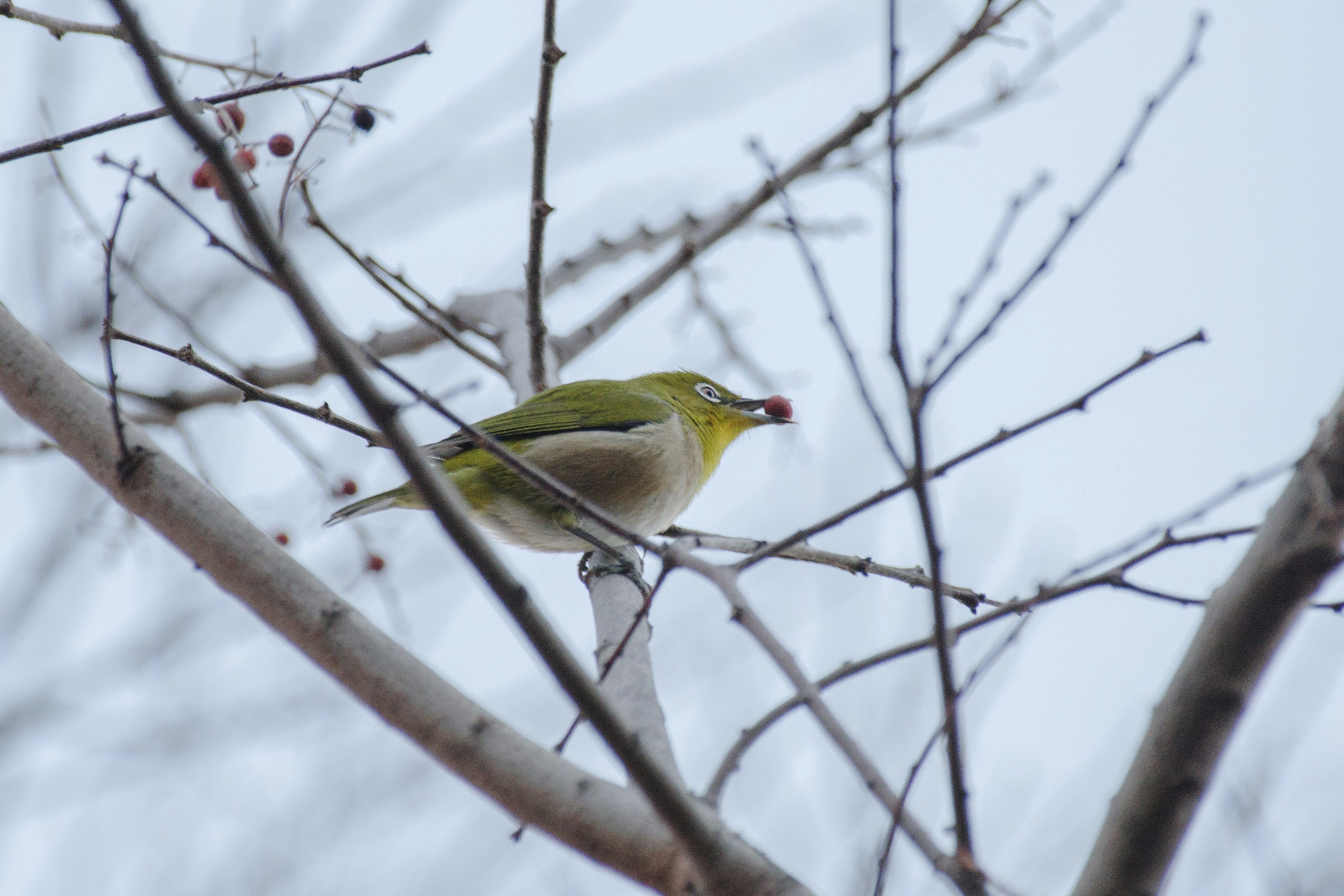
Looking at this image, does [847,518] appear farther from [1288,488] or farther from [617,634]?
[617,634]

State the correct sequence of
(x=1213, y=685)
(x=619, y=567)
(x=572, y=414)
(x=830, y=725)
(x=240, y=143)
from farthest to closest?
(x=572, y=414), (x=619, y=567), (x=240, y=143), (x=830, y=725), (x=1213, y=685)

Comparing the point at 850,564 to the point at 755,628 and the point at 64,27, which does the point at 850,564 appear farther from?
the point at 64,27

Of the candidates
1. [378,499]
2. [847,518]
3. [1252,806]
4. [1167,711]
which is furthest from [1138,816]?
[378,499]

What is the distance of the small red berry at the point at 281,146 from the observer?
4059 mm

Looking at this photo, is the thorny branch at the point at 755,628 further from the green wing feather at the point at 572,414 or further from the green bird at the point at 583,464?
the green wing feather at the point at 572,414

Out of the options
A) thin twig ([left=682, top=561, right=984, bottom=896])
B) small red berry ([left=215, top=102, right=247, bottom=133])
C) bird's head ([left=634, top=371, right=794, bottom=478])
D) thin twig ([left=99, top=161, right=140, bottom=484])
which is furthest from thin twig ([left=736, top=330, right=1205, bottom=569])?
bird's head ([left=634, top=371, right=794, bottom=478])

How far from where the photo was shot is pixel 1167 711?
1578mm

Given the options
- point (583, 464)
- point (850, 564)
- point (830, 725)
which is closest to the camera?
point (830, 725)

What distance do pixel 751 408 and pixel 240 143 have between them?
369 centimetres

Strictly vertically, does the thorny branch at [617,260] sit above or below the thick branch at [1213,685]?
above

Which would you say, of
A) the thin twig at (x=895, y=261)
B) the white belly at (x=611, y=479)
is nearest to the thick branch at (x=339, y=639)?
the thin twig at (x=895, y=261)

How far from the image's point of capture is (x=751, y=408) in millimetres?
A: 6656

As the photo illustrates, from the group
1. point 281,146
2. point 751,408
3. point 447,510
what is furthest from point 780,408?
point 447,510

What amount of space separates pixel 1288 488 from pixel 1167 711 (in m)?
0.40
